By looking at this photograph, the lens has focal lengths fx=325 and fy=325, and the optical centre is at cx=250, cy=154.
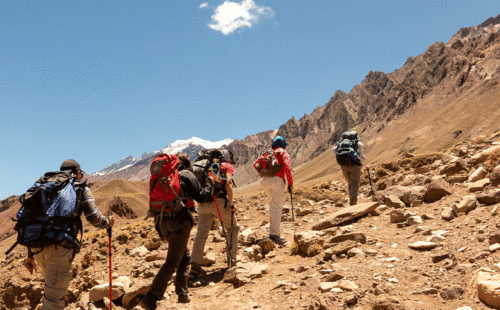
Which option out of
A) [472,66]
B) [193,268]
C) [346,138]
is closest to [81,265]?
[193,268]

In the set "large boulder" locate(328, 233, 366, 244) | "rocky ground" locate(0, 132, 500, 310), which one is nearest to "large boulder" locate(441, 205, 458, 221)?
"rocky ground" locate(0, 132, 500, 310)

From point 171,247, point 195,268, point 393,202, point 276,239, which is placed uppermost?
point 171,247

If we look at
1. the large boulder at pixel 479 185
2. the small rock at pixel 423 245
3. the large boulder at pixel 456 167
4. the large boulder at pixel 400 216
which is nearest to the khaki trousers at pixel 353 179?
the large boulder at pixel 400 216

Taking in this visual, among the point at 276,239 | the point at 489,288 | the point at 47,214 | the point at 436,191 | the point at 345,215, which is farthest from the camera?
the point at 345,215

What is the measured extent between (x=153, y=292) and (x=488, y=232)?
5.24 meters

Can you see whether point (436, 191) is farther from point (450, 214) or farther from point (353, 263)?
point (353, 263)

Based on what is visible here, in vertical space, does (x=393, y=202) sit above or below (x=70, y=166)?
below

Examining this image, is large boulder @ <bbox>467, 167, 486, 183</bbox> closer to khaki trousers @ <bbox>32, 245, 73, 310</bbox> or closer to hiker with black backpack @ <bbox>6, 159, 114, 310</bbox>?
hiker with black backpack @ <bbox>6, 159, 114, 310</bbox>

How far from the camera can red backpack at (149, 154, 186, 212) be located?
507 centimetres

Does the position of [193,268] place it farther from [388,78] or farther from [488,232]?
[388,78]

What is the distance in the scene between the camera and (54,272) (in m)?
4.47

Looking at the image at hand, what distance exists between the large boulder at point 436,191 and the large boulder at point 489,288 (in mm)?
5226

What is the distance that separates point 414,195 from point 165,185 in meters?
7.10

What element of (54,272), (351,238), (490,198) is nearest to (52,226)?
(54,272)
